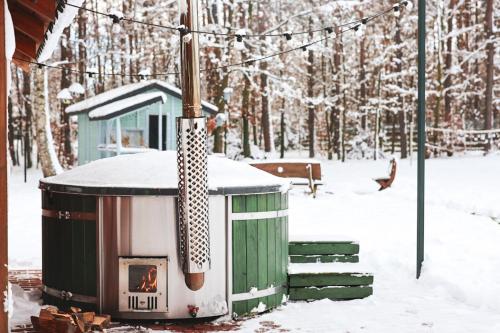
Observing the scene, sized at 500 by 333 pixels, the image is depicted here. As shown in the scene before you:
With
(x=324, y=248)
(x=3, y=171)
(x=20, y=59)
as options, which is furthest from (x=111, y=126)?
(x=3, y=171)

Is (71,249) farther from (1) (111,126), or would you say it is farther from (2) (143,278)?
(1) (111,126)

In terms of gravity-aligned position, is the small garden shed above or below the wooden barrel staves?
above

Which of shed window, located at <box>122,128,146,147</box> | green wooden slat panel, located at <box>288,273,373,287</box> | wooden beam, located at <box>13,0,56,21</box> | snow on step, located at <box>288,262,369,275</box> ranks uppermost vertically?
wooden beam, located at <box>13,0,56,21</box>

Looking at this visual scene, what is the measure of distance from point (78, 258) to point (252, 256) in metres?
1.81

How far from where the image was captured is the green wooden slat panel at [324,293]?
24.4 feet

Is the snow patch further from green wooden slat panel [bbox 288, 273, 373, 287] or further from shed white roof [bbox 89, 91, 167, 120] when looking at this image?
shed white roof [bbox 89, 91, 167, 120]

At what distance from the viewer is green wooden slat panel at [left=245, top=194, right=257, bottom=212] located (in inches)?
262

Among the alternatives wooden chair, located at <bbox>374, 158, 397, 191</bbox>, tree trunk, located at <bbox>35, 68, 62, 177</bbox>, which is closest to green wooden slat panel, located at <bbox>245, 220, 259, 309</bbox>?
wooden chair, located at <bbox>374, 158, 397, 191</bbox>

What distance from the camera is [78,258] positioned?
21.6 feet

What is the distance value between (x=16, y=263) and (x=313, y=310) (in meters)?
4.99

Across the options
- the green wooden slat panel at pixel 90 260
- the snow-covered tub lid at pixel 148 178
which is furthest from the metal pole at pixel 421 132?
the green wooden slat panel at pixel 90 260

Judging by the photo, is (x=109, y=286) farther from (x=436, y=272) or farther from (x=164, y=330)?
(x=436, y=272)

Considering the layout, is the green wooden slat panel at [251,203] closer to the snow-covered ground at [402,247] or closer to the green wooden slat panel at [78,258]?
the snow-covered ground at [402,247]

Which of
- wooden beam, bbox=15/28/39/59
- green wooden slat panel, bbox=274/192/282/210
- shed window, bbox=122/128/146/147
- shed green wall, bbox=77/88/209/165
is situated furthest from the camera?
shed window, bbox=122/128/146/147
